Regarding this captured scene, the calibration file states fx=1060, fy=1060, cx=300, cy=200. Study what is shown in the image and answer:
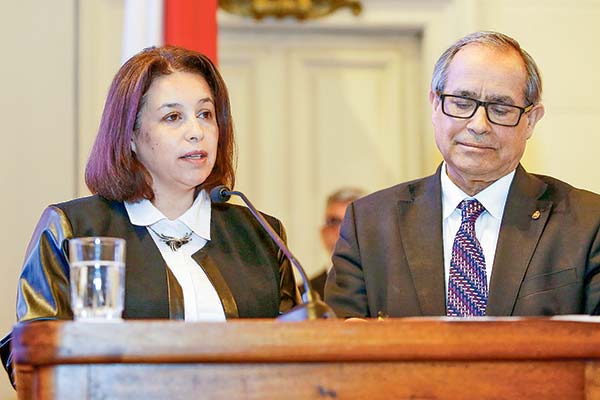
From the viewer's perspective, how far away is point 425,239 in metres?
2.90

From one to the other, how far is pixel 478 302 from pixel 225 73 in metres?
3.06

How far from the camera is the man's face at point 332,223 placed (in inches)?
199

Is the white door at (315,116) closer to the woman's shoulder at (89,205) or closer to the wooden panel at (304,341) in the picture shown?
the woman's shoulder at (89,205)

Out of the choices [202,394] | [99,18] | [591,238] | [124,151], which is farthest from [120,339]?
[99,18]

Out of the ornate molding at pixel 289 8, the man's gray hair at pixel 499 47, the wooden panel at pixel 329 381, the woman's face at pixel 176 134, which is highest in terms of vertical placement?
the ornate molding at pixel 289 8

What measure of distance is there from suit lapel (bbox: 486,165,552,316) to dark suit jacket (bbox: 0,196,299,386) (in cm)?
56

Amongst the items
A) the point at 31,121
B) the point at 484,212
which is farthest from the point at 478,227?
the point at 31,121

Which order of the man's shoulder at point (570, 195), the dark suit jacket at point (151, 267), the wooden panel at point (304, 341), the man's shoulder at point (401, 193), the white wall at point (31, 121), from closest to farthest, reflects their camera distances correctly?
1. the wooden panel at point (304, 341)
2. the dark suit jacket at point (151, 267)
3. the man's shoulder at point (570, 195)
4. the man's shoulder at point (401, 193)
5. the white wall at point (31, 121)

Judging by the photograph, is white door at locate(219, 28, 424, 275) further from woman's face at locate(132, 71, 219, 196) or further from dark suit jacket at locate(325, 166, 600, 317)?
woman's face at locate(132, 71, 219, 196)

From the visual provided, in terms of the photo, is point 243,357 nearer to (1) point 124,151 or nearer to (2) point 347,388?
(2) point 347,388

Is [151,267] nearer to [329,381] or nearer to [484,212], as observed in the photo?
[484,212]

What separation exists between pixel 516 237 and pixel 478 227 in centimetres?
12

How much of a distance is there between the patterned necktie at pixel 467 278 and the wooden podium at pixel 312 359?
958 millimetres

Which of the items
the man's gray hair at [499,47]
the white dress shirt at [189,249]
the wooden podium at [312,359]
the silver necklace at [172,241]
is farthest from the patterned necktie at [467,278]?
the wooden podium at [312,359]
